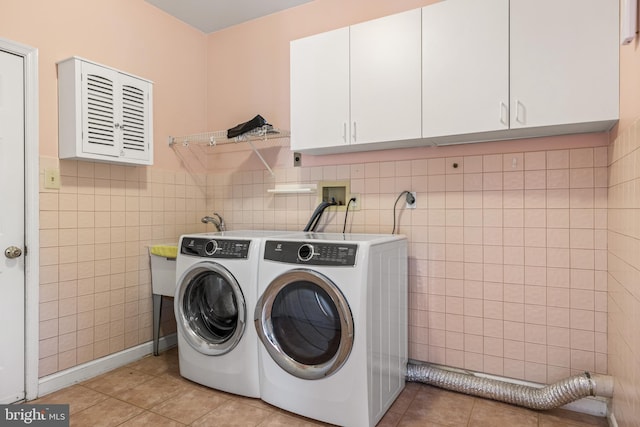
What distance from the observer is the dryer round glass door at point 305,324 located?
1790 millimetres

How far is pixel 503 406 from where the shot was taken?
205cm

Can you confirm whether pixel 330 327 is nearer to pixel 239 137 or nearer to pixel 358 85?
pixel 358 85

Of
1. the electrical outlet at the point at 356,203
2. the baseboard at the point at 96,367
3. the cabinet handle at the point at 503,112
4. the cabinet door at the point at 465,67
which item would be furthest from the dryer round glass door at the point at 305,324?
the baseboard at the point at 96,367

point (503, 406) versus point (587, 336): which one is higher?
point (587, 336)

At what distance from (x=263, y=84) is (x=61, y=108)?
1.40 meters

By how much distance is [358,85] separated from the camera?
2238 mm

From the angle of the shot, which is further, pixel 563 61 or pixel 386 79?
pixel 386 79

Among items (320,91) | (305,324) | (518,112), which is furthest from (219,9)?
(305,324)

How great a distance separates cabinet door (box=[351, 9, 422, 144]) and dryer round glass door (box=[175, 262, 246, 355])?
1161 mm

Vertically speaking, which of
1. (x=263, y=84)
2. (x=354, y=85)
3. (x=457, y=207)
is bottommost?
(x=457, y=207)

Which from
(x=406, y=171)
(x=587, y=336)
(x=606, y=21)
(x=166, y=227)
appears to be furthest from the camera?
(x=166, y=227)

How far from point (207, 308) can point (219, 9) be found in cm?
223

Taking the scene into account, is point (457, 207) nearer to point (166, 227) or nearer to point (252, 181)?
point (252, 181)

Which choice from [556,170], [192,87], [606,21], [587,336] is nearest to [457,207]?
[556,170]
